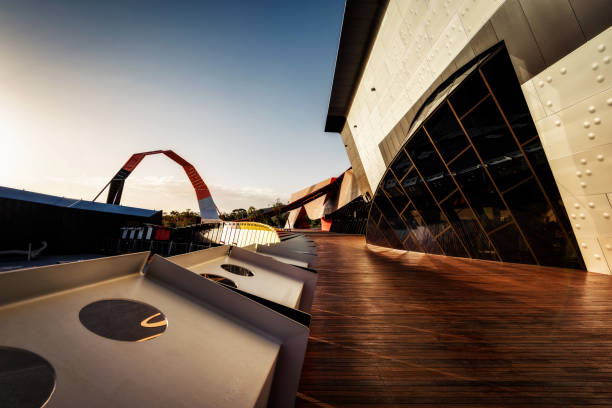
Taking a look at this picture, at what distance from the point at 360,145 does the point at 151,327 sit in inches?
672

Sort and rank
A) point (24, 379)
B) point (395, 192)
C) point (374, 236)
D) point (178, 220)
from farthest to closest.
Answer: point (178, 220) < point (374, 236) < point (395, 192) < point (24, 379)

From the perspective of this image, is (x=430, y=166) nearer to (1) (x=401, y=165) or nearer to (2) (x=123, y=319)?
(1) (x=401, y=165)

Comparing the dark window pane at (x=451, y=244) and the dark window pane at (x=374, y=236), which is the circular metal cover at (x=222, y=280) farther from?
the dark window pane at (x=374, y=236)

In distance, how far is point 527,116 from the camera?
6055mm

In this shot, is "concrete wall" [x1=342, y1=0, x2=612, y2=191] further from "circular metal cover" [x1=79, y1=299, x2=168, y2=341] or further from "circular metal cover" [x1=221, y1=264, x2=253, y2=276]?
"circular metal cover" [x1=79, y1=299, x2=168, y2=341]

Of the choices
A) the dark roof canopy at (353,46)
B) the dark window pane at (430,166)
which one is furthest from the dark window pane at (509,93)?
the dark roof canopy at (353,46)

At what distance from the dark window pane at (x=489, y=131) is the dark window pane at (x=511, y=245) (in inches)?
89.4

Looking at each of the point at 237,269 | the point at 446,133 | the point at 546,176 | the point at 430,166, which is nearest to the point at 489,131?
the point at 446,133

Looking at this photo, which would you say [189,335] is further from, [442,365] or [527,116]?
[527,116]

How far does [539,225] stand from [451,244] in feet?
9.42

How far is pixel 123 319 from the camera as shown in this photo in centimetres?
138

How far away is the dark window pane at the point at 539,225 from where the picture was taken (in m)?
6.37

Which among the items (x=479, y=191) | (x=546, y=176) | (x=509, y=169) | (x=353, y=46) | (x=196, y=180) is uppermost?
(x=353, y=46)

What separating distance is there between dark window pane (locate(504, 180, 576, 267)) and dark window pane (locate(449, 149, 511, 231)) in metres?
0.35
